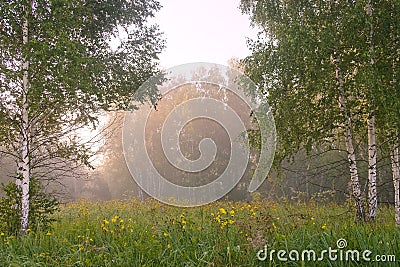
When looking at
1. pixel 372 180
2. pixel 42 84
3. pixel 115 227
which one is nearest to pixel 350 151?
pixel 372 180

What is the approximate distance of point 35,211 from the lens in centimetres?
639

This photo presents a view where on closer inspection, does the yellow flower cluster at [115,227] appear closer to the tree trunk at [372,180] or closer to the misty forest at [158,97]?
the misty forest at [158,97]

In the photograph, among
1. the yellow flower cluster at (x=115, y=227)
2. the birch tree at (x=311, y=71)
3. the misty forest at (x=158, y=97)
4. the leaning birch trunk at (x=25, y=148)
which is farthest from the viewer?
the birch tree at (x=311, y=71)

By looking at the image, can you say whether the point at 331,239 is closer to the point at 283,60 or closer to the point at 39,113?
the point at 283,60

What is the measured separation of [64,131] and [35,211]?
1556 mm

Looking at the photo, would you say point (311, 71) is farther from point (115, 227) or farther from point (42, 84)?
point (42, 84)

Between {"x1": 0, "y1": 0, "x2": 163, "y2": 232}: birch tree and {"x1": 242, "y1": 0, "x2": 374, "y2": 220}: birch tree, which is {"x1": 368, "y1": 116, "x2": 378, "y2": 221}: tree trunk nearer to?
{"x1": 242, "y1": 0, "x2": 374, "y2": 220}: birch tree

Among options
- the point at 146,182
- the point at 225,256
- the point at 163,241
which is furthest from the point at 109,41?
the point at 146,182

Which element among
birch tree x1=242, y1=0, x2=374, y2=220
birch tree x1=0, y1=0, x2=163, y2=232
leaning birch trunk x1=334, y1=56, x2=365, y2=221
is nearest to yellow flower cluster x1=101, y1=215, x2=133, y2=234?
birch tree x1=0, y1=0, x2=163, y2=232

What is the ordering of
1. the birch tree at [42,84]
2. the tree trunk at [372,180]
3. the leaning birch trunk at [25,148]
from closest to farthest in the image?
the birch tree at [42,84], the leaning birch trunk at [25,148], the tree trunk at [372,180]

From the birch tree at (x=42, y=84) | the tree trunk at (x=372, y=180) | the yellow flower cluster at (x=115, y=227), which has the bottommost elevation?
the yellow flower cluster at (x=115, y=227)

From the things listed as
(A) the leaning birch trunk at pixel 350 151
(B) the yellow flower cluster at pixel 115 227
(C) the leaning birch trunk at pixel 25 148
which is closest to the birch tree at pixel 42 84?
(C) the leaning birch trunk at pixel 25 148

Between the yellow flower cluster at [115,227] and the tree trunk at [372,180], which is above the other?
the tree trunk at [372,180]

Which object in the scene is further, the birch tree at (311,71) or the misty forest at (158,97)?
the birch tree at (311,71)
